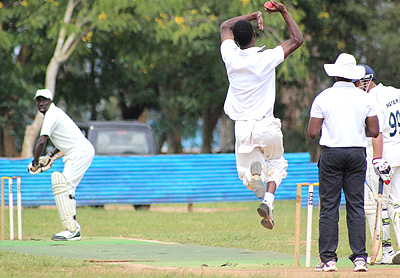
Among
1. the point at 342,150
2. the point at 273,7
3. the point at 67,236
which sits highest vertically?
the point at 273,7

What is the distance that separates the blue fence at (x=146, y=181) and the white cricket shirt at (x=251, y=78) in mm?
9947

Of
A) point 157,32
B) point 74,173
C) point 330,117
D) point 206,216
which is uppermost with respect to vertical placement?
point 157,32

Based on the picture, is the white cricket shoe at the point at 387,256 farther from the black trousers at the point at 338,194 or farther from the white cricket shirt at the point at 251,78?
the white cricket shirt at the point at 251,78

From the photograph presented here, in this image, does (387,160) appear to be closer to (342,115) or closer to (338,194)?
(338,194)

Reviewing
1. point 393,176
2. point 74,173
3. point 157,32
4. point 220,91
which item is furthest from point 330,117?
point 220,91

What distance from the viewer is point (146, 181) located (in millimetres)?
18531

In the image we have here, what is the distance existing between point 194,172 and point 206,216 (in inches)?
73.0

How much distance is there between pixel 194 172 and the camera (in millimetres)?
18828

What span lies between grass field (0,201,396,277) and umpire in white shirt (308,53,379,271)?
3.33 feet

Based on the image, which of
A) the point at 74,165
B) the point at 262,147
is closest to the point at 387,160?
the point at 262,147

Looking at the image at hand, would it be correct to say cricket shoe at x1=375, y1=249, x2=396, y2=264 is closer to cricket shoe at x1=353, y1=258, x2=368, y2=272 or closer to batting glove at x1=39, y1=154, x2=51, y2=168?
cricket shoe at x1=353, y1=258, x2=368, y2=272

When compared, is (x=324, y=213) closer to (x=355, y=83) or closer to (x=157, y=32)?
(x=355, y=83)

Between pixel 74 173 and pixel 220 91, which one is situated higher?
pixel 220 91

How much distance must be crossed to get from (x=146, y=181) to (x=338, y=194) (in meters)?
10.9
